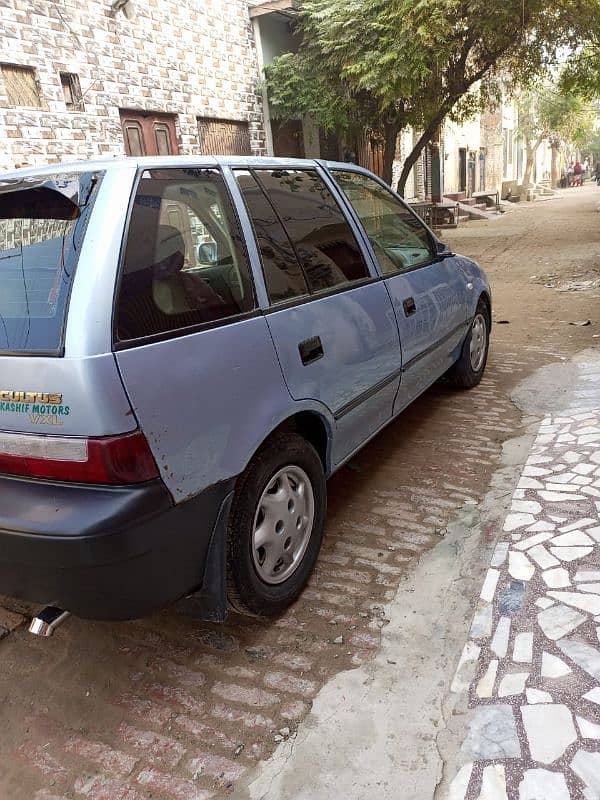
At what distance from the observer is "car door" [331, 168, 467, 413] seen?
3361 millimetres

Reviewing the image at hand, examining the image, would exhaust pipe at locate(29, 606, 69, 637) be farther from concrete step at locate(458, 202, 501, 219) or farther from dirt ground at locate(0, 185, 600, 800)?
concrete step at locate(458, 202, 501, 219)

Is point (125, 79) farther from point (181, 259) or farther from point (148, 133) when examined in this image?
point (181, 259)

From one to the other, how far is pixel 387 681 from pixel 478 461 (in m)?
1.89

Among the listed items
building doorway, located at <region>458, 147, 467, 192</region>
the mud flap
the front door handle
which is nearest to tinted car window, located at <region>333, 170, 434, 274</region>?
the front door handle

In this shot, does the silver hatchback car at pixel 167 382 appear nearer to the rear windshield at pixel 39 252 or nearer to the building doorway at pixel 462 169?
the rear windshield at pixel 39 252

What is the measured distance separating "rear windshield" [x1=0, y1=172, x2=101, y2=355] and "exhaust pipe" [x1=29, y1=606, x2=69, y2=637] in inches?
34.1

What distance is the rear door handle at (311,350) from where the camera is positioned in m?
2.47

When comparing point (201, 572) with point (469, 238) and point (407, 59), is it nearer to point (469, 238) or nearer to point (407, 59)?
point (407, 59)

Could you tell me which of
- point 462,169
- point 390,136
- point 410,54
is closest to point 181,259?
point 410,54

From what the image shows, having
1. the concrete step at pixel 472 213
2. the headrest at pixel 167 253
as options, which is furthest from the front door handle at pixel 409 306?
Answer: the concrete step at pixel 472 213

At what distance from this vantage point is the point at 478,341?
16.2ft

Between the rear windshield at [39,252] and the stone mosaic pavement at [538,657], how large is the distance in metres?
1.77

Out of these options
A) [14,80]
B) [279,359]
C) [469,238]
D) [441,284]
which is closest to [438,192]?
[469,238]

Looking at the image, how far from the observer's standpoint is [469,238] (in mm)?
17047
